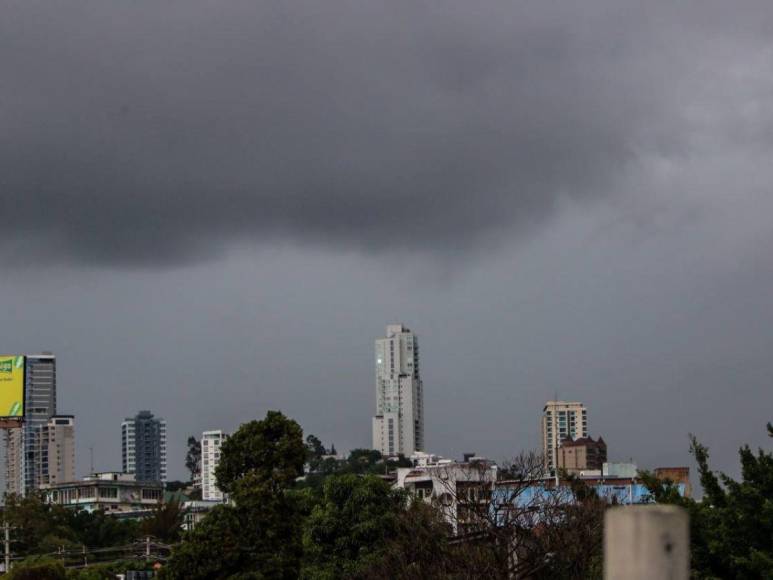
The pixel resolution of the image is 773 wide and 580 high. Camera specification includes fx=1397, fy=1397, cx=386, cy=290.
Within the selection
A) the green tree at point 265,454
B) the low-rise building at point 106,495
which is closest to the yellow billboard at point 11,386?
the green tree at point 265,454

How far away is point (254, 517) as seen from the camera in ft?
149

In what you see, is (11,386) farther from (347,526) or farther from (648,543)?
(648,543)

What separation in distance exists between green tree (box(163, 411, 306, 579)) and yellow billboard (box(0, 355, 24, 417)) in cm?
4934

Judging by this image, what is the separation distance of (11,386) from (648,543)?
96.3 meters

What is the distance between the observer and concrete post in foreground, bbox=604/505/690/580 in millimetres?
3350

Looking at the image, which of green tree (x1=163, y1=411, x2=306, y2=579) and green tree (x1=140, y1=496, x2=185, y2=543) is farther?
green tree (x1=140, y1=496, x2=185, y2=543)

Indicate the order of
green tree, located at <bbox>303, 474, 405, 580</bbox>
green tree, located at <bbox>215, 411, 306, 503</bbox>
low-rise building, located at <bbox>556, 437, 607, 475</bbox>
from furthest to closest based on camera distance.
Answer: low-rise building, located at <bbox>556, 437, 607, 475</bbox>
green tree, located at <bbox>303, 474, 405, 580</bbox>
green tree, located at <bbox>215, 411, 306, 503</bbox>

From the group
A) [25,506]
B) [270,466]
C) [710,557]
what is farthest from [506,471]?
[25,506]

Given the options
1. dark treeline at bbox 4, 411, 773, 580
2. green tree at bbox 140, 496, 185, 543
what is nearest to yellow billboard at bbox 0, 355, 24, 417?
green tree at bbox 140, 496, 185, 543

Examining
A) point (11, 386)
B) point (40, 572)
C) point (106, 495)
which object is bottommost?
point (106, 495)

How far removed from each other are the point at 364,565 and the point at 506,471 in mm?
8610

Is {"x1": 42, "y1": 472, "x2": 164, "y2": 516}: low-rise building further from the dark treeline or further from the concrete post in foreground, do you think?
the concrete post in foreground

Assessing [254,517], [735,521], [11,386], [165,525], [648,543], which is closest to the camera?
[648,543]

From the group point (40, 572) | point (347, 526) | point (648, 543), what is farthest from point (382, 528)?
point (648, 543)
